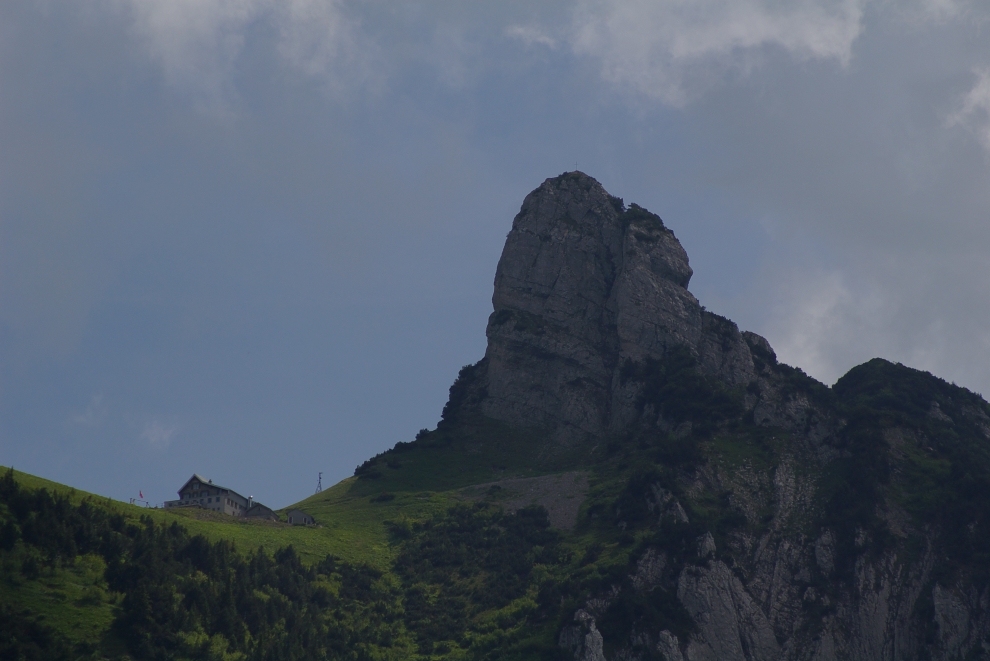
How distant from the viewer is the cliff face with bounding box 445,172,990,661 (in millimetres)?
133750

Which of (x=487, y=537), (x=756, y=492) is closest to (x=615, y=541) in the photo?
(x=487, y=537)

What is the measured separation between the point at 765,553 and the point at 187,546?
212ft

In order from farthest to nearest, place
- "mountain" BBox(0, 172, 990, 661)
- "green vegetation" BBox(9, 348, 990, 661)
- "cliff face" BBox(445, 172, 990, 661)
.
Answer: "cliff face" BBox(445, 172, 990, 661) < "mountain" BBox(0, 172, 990, 661) < "green vegetation" BBox(9, 348, 990, 661)

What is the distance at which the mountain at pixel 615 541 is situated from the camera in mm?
118688

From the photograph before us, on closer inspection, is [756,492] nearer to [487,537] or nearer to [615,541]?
[615,541]

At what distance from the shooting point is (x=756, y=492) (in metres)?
157

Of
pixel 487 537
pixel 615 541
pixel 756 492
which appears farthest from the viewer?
pixel 487 537

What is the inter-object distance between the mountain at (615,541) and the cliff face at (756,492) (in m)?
0.30

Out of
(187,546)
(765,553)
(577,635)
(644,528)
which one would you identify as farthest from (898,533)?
(187,546)

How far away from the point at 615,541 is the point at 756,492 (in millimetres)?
19517

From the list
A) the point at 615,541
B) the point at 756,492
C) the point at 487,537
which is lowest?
the point at 615,541

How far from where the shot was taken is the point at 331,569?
5714 inches

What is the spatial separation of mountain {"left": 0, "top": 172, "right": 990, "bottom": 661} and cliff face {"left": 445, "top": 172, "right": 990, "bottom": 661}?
0.30 m

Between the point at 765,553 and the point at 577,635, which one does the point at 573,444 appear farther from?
the point at 577,635
